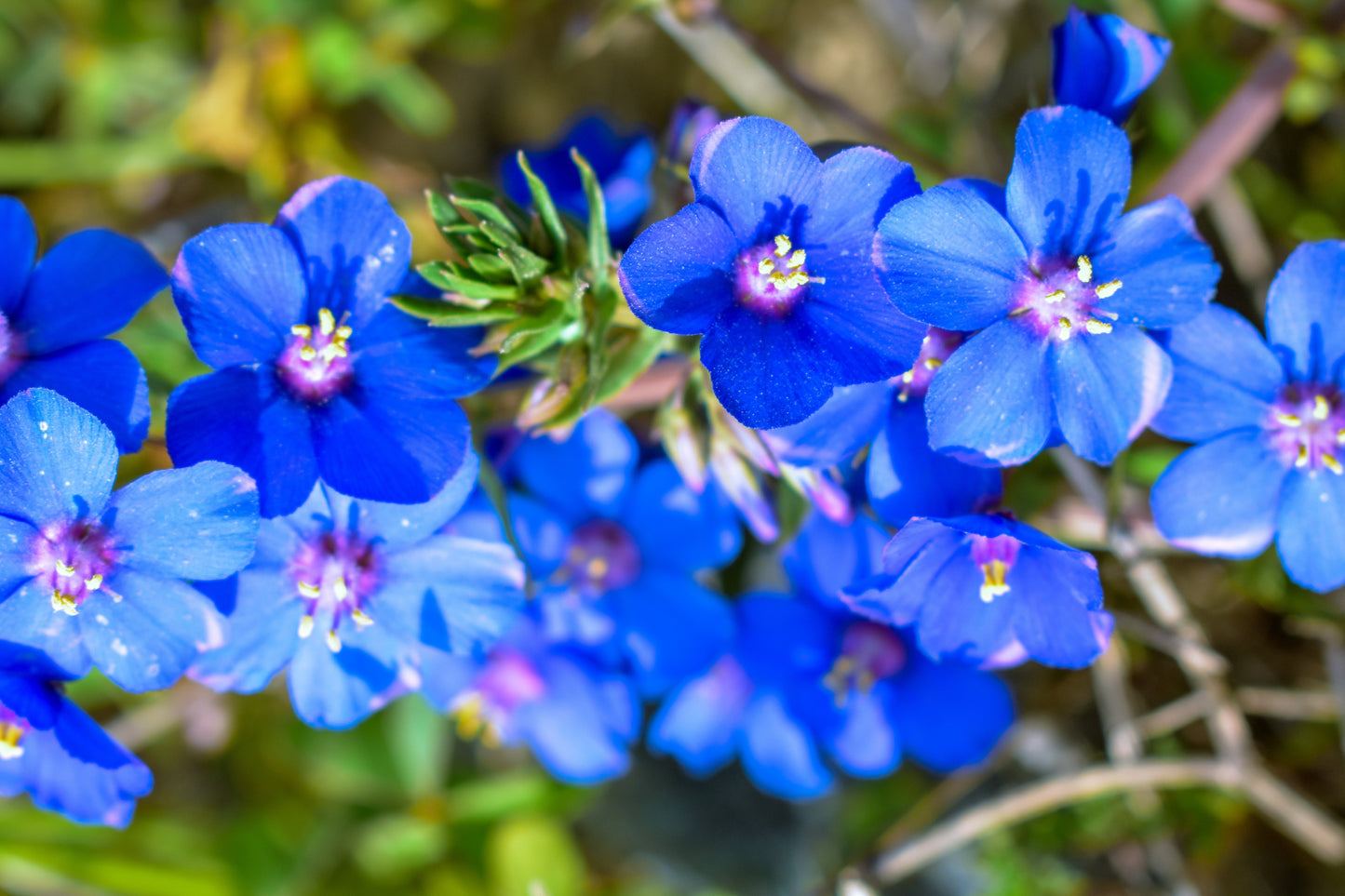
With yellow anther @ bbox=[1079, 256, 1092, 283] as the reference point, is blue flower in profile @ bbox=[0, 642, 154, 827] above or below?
below

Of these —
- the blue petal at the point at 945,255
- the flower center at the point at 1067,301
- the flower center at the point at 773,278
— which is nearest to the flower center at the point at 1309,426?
the flower center at the point at 1067,301

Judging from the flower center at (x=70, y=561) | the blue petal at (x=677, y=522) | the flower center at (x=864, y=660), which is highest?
the flower center at (x=70, y=561)

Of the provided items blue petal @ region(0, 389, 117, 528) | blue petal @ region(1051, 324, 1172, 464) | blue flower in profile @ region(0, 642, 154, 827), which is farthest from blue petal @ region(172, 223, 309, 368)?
blue petal @ region(1051, 324, 1172, 464)

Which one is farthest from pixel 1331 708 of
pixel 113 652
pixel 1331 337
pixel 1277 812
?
pixel 113 652

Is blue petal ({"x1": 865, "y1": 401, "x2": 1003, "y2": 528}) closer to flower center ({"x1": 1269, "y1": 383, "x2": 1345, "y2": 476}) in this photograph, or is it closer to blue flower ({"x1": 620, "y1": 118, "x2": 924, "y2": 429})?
blue flower ({"x1": 620, "y1": 118, "x2": 924, "y2": 429})

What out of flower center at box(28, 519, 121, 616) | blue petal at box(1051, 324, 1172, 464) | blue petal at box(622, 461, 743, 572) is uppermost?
blue petal at box(1051, 324, 1172, 464)

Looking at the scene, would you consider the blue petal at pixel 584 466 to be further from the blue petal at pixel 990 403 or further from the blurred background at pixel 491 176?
the blurred background at pixel 491 176

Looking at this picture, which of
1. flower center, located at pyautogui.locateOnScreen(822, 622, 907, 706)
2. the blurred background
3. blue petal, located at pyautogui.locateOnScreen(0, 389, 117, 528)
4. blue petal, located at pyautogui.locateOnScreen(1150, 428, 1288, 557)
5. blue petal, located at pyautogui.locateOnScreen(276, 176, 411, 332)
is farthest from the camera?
the blurred background
